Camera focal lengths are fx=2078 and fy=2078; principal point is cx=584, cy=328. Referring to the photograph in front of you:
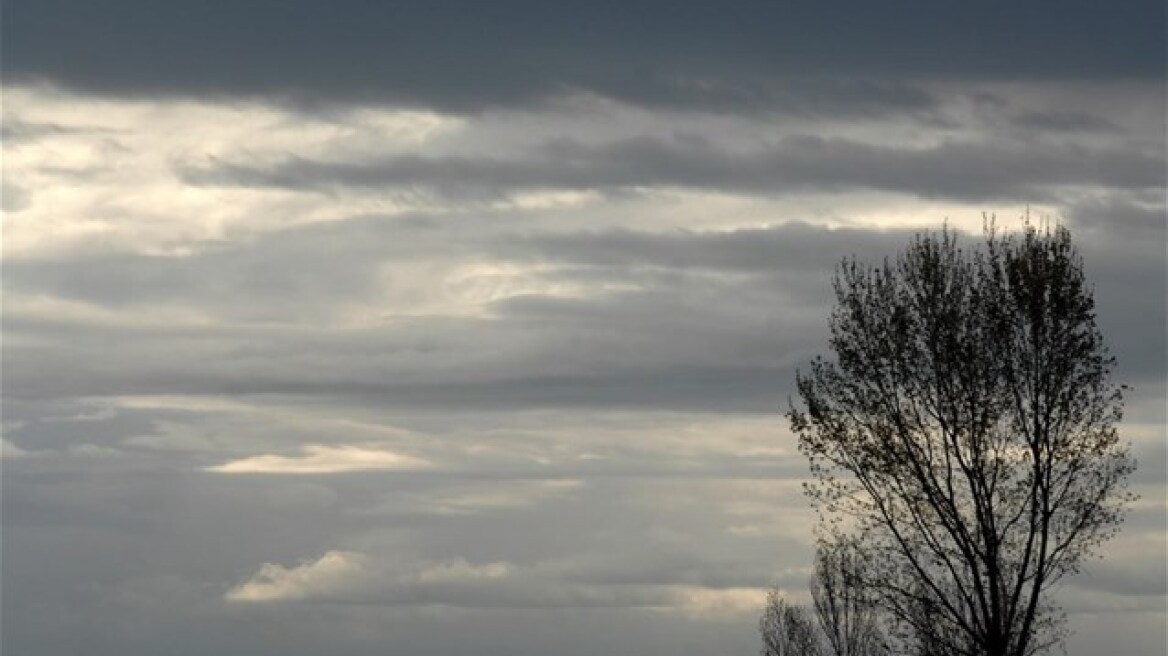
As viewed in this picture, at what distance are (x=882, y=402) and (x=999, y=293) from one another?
5227mm

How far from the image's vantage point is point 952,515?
218ft

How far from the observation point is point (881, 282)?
68812 mm

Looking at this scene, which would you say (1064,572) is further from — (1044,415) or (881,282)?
(881,282)

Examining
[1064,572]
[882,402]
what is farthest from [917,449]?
[1064,572]

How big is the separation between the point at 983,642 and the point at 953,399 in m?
7.98

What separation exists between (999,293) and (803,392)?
7.14 meters

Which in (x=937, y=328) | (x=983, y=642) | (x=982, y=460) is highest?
(x=937, y=328)

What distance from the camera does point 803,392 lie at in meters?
67.8

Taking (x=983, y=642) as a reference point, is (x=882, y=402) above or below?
above

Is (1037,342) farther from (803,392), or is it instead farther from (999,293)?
(803,392)

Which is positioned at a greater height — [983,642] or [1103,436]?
[1103,436]

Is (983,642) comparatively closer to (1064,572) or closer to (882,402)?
(1064,572)

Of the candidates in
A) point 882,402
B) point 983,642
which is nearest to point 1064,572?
point 983,642

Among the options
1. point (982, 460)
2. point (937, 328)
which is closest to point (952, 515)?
point (982, 460)
